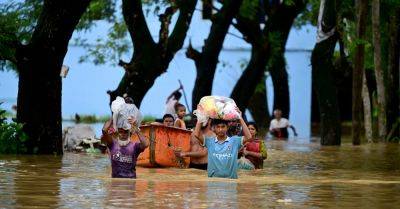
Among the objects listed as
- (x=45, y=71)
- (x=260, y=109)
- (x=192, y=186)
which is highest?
(x=260, y=109)

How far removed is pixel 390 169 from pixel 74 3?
21.3 feet

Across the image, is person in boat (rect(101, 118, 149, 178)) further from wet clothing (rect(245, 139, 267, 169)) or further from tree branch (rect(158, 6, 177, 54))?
tree branch (rect(158, 6, 177, 54))

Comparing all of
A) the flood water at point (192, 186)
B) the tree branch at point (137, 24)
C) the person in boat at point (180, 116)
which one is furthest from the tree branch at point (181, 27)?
the flood water at point (192, 186)

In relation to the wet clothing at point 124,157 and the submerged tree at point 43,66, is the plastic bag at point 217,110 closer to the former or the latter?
the wet clothing at point 124,157

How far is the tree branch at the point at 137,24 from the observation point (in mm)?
28094

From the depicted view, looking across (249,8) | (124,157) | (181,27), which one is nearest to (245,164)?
(124,157)

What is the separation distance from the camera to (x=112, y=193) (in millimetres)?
13328

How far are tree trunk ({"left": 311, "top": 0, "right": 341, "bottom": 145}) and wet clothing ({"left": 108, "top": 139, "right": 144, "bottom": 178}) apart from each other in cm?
1485

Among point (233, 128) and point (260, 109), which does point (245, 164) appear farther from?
point (260, 109)

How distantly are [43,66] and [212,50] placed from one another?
1097 centimetres

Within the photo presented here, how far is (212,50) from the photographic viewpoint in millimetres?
32094

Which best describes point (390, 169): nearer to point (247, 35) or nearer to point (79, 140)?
point (79, 140)

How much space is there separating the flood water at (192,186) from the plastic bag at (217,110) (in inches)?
34.7

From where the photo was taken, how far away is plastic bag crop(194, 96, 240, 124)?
1688 cm
